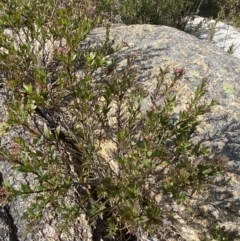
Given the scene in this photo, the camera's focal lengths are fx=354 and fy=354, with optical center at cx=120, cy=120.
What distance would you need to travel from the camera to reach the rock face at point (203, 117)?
109 inches

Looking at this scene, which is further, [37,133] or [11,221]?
[11,221]

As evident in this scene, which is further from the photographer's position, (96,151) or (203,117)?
(203,117)

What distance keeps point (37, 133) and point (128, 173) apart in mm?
711

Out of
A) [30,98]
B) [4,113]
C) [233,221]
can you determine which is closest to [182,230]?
[233,221]

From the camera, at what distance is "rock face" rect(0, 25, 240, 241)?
9.10ft

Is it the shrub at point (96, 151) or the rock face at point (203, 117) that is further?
Answer: the rock face at point (203, 117)

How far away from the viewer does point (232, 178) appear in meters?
3.15

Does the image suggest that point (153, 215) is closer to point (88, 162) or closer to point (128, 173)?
point (128, 173)

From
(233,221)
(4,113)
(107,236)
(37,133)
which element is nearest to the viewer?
(37,133)

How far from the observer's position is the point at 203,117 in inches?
138

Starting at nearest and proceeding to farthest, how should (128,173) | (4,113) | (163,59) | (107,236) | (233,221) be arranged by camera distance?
(128,173), (107,236), (233,221), (4,113), (163,59)

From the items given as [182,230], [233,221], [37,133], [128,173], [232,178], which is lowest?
[182,230]

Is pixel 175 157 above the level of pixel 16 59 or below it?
below

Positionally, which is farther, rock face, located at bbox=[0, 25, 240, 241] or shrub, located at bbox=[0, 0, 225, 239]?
rock face, located at bbox=[0, 25, 240, 241]
